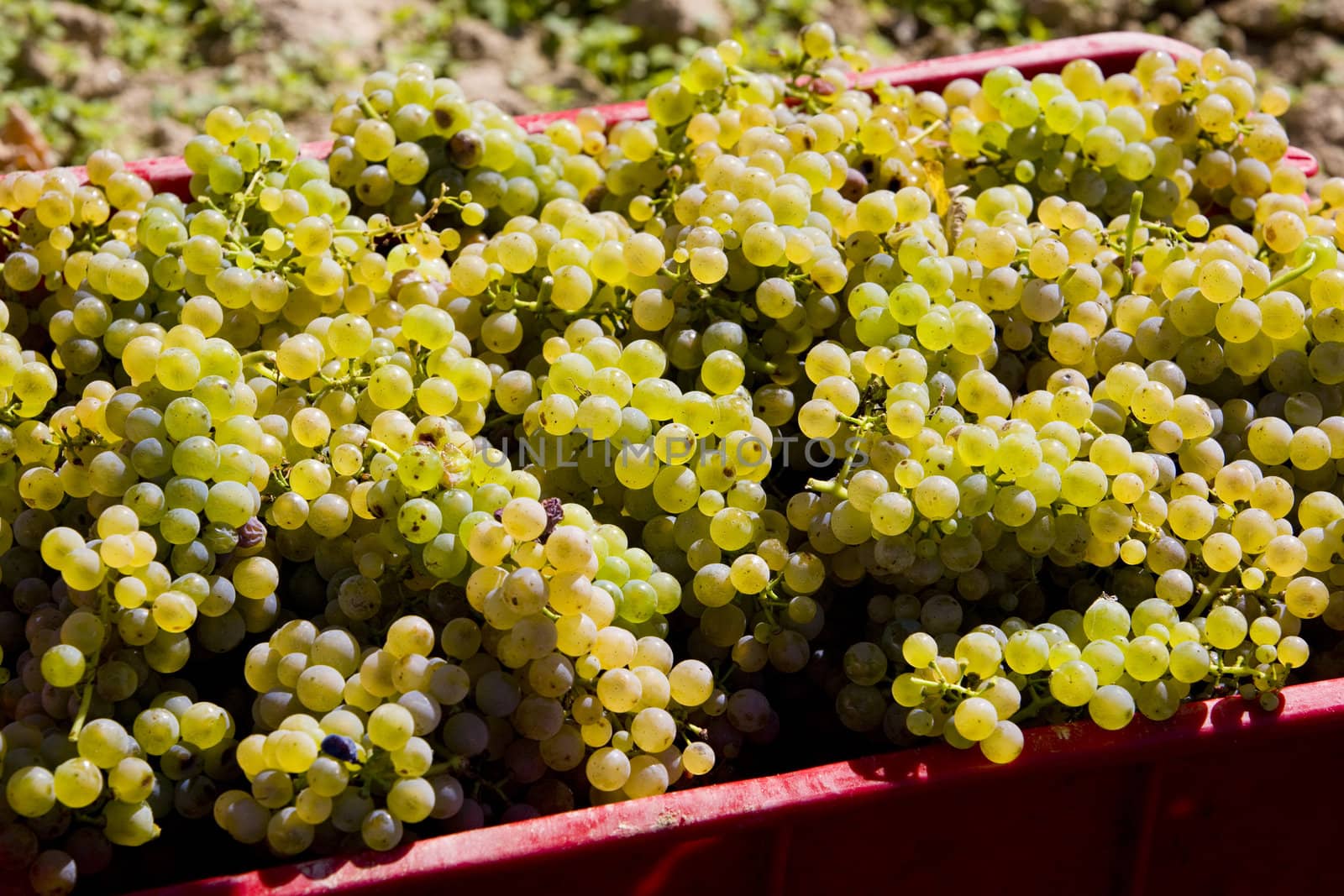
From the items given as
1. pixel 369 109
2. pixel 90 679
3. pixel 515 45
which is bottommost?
pixel 515 45

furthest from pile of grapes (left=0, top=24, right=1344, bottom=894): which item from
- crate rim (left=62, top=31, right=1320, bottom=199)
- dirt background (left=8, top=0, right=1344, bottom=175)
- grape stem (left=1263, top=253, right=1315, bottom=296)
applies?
dirt background (left=8, top=0, right=1344, bottom=175)

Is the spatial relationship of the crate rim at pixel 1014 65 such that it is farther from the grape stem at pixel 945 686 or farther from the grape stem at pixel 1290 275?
the grape stem at pixel 945 686

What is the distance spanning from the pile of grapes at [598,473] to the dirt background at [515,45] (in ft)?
4.63

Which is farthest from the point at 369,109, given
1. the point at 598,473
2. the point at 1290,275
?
the point at 1290,275

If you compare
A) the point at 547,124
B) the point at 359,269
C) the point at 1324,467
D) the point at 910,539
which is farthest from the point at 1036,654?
the point at 547,124

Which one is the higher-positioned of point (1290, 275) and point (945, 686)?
point (1290, 275)

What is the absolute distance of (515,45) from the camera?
2887 mm

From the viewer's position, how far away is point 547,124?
5.11ft

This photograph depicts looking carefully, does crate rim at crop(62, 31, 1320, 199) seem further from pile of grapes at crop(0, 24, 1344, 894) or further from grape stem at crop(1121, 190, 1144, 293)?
grape stem at crop(1121, 190, 1144, 293)

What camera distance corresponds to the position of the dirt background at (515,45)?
2.66 metres

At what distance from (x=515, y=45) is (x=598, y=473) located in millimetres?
2031

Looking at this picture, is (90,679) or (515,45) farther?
(515,45)

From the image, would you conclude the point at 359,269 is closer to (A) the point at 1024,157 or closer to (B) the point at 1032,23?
(A) the point at 1024,157

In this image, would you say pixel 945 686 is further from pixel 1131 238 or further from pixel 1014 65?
pixel 1014 65
